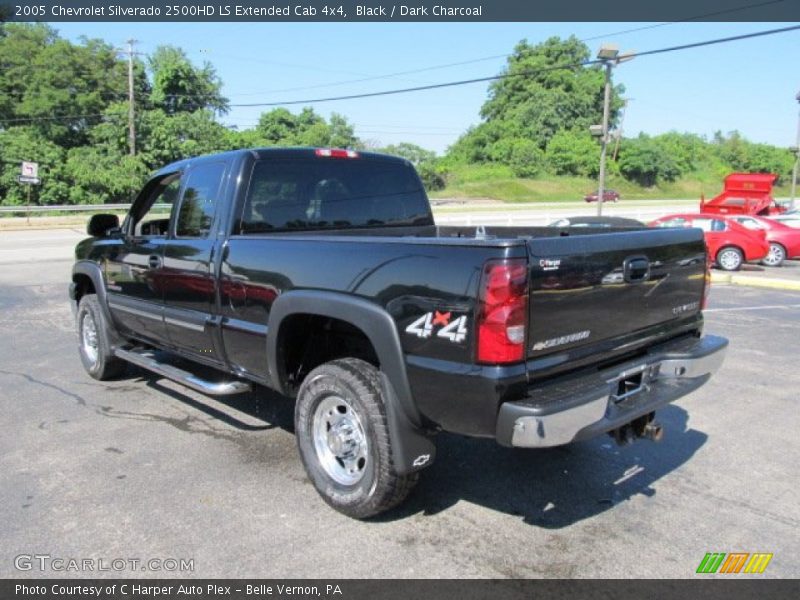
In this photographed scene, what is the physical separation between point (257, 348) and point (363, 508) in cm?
118

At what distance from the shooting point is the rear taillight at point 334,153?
456cm

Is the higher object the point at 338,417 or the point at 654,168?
the point at 654,168

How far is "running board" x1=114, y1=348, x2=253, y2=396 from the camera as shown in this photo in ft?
13.8

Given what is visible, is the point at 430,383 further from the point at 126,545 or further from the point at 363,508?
the point at 126,545

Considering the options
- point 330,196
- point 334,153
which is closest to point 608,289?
point 330,196

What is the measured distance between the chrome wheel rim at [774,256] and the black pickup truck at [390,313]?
48.0 feet

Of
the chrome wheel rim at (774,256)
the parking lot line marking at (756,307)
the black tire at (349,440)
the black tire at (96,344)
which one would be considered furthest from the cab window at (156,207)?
the chrome wheel rim at (774,256)

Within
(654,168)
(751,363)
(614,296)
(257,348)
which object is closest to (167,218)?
(257,348)

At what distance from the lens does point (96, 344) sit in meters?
6.07

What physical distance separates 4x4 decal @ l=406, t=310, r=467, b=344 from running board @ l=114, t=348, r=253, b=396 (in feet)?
5.52

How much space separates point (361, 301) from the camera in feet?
10.5

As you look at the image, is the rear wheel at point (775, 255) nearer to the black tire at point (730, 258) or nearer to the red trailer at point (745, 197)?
the black tire at point (730, 258)
